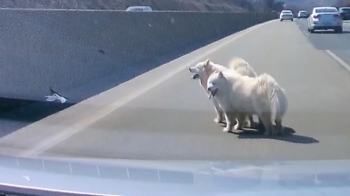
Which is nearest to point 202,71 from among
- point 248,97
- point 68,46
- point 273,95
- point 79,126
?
point 248,97

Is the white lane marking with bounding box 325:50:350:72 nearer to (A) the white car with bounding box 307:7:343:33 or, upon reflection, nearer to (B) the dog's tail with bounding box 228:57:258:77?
(B) the dog's tail with bounding box 228:57:258:77

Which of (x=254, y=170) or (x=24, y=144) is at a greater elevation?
(x=254, y=170)

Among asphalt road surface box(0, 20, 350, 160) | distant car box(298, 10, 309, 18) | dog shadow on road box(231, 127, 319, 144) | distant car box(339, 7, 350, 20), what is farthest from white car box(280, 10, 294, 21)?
dog shadow on road box(231, 127, 319, 144)

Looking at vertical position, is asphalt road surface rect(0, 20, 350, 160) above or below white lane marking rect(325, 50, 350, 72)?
above

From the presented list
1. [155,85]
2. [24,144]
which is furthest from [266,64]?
[24,144]

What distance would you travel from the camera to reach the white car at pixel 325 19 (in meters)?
41.8

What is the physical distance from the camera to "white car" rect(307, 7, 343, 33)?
41.8 metres

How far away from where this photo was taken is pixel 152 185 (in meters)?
4.27

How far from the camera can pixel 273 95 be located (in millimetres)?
9180

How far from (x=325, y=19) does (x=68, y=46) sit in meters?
28.8

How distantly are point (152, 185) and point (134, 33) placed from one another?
18.3 metres

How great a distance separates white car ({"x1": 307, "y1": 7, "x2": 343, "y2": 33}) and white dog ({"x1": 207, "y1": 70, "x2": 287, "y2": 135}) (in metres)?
32.6

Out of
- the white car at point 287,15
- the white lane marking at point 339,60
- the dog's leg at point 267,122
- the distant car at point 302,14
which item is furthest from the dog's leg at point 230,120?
the white car at point 287,15

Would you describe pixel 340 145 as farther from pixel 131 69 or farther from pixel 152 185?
pixel 131 69
